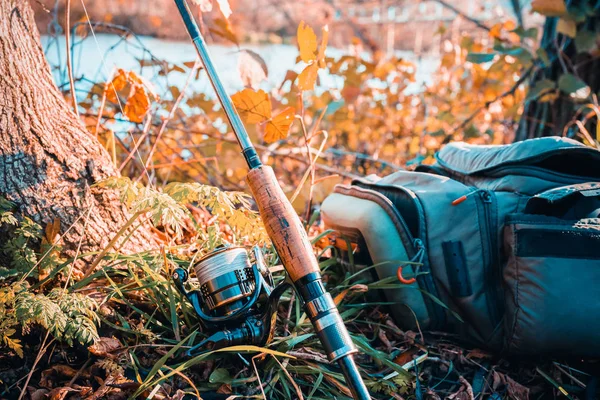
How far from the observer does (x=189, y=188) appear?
1.47 meters

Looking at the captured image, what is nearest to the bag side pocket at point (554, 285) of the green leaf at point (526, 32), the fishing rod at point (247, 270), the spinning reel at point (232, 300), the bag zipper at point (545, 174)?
the bag zipper at point (545, 174)

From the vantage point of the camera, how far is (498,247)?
1572mm

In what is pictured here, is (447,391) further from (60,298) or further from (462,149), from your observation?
(60,298)

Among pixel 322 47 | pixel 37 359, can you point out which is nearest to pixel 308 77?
pixel 322 47

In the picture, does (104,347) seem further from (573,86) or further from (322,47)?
(573,86)

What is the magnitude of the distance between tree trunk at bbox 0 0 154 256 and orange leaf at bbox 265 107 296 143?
0.53m

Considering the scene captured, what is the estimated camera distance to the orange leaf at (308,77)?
1.73m

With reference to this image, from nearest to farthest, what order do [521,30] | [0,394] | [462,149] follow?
1. [0,394]
2. [462,149]
3. [521,30]

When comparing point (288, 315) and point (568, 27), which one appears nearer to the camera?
point (288, 315)

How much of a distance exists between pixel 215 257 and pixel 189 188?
0.23m

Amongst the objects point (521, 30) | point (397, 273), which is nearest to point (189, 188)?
point (397, 273)

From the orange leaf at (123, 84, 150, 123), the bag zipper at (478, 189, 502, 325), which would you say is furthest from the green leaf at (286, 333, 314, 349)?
the orange leaf at (123, 84, 150, 123)

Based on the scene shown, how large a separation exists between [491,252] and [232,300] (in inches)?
30.9

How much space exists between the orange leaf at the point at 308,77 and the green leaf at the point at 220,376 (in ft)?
3.02
